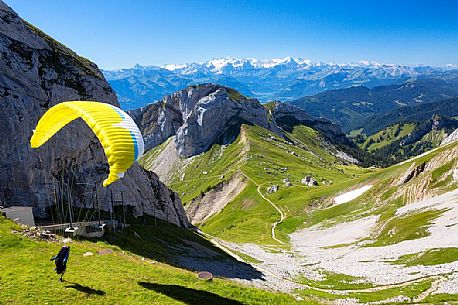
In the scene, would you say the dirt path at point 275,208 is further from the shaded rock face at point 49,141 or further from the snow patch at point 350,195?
the shaded rock face at point 49,141

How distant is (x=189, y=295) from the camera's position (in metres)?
22.2

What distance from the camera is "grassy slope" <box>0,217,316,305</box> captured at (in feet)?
62.0

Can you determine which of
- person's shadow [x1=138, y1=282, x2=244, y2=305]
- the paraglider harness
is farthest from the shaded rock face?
→ person's shadow [x1=138, y1=282, x2=244, y2=305]

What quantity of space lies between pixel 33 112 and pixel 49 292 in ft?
133

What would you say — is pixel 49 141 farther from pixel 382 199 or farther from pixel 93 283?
pixel 382 199

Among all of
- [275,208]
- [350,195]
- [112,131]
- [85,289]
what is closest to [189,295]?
[85,289]

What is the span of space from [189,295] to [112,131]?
11.7 metres

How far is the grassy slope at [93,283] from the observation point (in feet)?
62.0

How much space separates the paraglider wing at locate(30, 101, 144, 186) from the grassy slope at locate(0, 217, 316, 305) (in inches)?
255

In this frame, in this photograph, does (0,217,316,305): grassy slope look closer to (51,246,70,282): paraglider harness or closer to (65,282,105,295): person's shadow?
(65,282,105,295): person's shadow

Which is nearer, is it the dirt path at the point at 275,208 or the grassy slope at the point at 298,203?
the grassy slope at the point at 298,203

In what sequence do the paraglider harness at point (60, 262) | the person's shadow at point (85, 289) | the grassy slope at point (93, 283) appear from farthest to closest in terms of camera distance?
the paraglider harness at point (60, 262)
the person's shadow at point (85, 289)
the grassy slope at point (93, 283)

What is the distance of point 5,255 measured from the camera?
2347cm

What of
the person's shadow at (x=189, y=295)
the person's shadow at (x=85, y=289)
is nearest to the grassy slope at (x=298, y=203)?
the person's shadow at (x=189, y=295)
